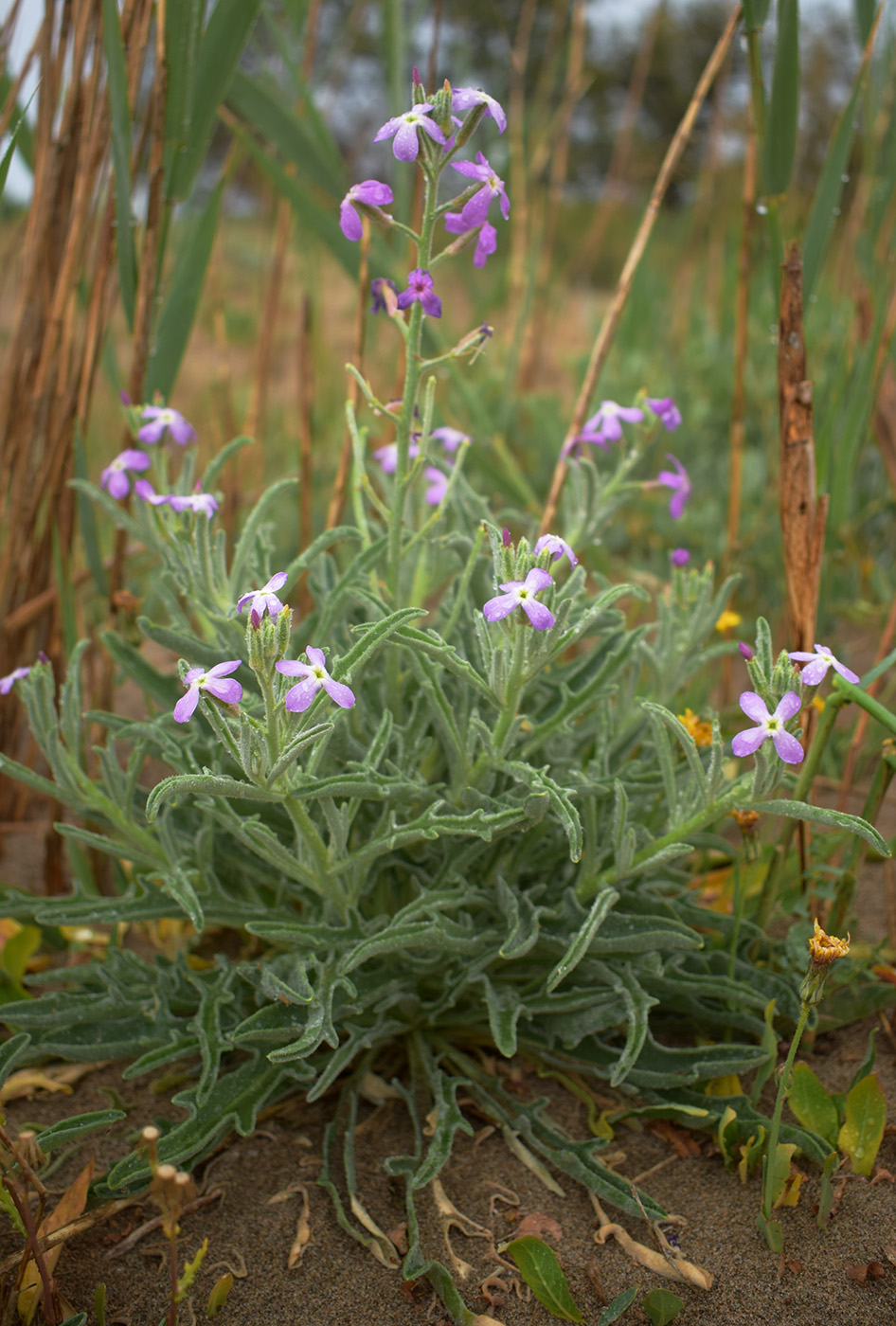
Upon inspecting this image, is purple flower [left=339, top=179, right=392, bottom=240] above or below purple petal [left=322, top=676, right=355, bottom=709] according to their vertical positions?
above

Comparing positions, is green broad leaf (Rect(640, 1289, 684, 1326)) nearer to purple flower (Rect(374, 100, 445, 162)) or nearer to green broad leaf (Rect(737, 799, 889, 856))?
green broad leaf (Rect(737, 799, 889, 856))

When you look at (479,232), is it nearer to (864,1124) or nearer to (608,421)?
(608,421)

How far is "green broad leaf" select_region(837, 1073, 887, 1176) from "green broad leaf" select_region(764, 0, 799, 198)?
4.10ft

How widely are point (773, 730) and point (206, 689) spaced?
0.61 metres

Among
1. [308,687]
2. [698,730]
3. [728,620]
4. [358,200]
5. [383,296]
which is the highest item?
[358,200]

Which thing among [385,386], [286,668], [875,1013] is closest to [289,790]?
[286,668]

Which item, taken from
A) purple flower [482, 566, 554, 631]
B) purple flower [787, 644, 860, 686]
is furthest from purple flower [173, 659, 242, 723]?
purple flower [787, 644, 860, 686]

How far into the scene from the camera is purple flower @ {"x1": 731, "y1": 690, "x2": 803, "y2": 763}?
1149 millimetres

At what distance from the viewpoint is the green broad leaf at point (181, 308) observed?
171cm

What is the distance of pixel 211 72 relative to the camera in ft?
5.15

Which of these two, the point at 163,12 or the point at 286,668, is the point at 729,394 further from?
the point at 286,668

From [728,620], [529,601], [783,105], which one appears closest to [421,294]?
[529,601]

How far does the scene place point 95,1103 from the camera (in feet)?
5.14

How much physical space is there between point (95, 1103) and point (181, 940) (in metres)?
0.30
